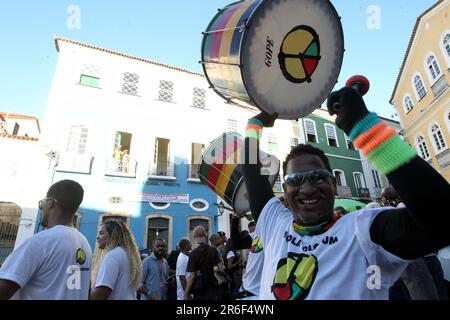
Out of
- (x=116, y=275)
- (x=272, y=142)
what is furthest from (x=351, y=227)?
(x=272, y=142)

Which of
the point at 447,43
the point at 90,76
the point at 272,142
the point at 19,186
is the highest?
the point at 447,43

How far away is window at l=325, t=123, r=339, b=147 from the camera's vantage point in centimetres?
2259

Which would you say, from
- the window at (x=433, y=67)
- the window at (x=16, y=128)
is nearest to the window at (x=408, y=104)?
the window at (x=433, y=67)

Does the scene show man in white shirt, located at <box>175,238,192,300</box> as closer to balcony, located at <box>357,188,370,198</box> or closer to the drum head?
the drum head

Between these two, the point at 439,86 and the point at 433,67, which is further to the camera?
the point at 433,67

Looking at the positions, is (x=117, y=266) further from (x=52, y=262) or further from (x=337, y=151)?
(x=337, y=151)

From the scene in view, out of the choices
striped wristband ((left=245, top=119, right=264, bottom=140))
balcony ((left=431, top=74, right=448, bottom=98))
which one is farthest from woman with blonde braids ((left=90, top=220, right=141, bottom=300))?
balcony ((left=431, top=74, right=448, bottom=98))

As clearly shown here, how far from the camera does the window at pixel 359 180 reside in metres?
22.2

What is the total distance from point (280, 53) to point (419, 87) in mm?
19311

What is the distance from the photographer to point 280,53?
172cm

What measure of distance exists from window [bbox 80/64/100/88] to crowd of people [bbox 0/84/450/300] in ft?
45.9

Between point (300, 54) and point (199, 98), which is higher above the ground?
point (199, 98)
